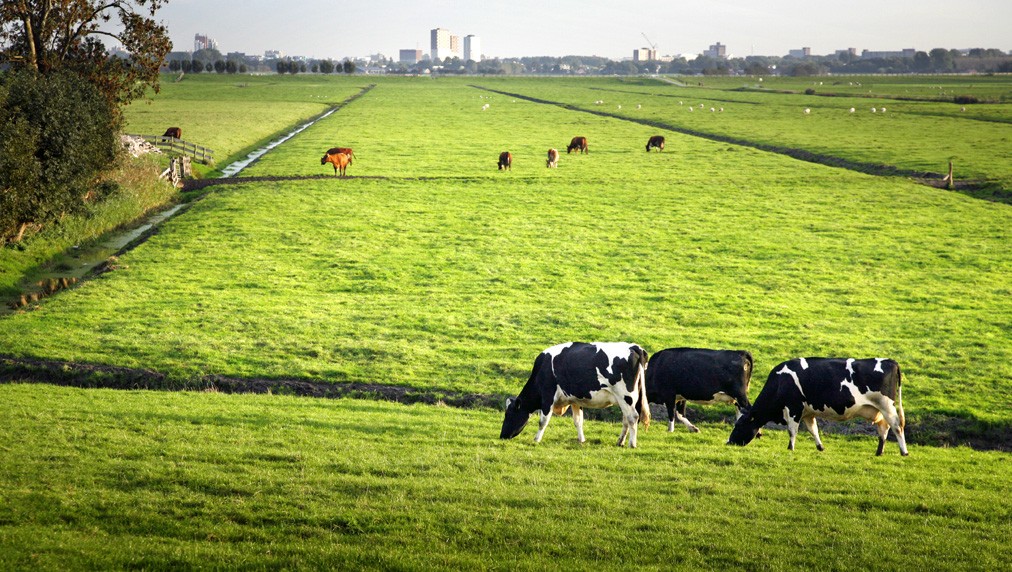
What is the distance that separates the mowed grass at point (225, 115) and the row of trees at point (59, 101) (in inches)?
254

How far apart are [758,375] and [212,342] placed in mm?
15045

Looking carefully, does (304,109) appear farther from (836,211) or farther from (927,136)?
(836,211)

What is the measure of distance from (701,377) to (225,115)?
4249 inches

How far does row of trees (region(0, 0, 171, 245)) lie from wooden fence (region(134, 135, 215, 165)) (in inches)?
684

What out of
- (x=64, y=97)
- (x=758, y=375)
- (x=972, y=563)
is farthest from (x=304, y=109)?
(x=972, y=563)

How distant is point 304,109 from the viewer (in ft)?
456

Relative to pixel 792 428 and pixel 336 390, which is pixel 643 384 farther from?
pixel 336 390

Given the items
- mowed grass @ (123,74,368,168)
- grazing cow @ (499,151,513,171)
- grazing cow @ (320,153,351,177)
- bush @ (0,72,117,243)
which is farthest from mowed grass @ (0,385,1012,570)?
grazing cow @ (499,151,513,171)

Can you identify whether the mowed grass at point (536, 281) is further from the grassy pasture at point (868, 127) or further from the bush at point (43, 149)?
the grassy pasture at point (868, 127)

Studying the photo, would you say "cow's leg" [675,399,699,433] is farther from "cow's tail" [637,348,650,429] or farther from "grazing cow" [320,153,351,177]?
"grazing cow" [320,153,351,177]

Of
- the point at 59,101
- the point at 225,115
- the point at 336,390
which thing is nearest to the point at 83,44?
the point at 59,101

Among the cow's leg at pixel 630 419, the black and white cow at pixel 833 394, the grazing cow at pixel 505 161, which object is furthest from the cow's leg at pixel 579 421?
the grazing cow at pixel 505 161

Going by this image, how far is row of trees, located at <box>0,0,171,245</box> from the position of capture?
34656mm

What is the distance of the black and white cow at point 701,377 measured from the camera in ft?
57.4
